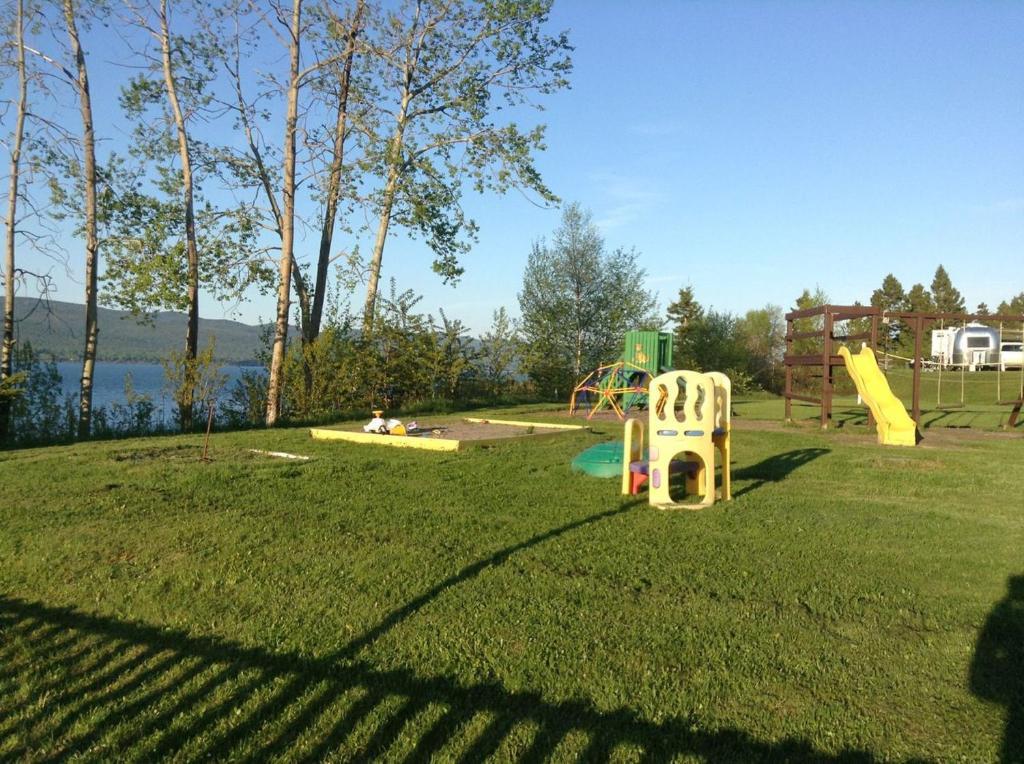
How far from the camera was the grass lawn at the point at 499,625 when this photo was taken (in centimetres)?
274

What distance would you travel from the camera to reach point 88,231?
14250mm

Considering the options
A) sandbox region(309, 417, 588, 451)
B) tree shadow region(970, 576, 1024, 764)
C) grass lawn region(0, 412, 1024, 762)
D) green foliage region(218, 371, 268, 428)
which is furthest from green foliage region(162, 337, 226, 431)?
tree shadow region(970, 576, 1024, 764)

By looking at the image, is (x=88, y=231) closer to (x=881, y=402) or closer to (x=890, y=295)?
(x=881, y=402)

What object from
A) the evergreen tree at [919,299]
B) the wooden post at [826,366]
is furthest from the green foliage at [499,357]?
the evergreen tree at [919,299]

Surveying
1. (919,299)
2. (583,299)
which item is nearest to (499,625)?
(583,299)

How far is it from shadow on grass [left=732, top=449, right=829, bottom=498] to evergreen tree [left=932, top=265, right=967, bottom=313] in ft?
235

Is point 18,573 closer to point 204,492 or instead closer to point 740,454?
point 204,492

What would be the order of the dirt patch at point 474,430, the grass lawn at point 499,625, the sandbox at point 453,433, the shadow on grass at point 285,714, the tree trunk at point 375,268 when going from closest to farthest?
the shadow on grass at point 285,714 < the grass lawn at point 499,625 < the sandbox at point 453,433 < the dirt patch at point 474,430 < the tree trunk at point 375,268

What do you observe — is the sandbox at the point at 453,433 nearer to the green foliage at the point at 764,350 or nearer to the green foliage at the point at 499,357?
the green foliage at the point at 499,357

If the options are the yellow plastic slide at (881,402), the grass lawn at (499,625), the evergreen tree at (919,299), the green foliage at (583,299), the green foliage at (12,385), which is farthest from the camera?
the evergreen tree at (919,299)

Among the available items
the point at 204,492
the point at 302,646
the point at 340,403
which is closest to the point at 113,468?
the point at 204,492

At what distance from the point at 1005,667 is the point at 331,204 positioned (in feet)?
54.5

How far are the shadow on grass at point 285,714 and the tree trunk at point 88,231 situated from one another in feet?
39.4

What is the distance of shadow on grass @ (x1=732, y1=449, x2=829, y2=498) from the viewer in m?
8.31
